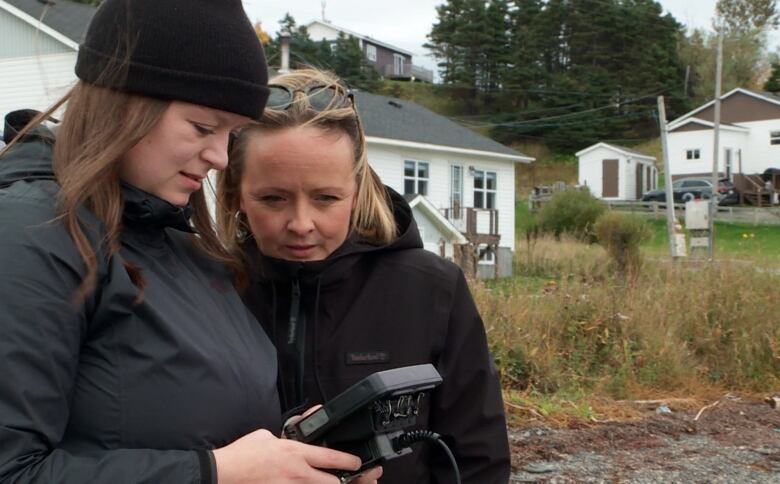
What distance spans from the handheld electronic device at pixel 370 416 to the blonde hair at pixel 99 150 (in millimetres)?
409

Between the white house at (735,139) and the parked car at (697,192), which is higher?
the white house at (735,139)

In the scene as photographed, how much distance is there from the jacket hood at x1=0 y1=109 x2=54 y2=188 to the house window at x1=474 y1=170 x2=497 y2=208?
29224 mm

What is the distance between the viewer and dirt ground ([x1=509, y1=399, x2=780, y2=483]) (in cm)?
555

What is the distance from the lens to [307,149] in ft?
6.92

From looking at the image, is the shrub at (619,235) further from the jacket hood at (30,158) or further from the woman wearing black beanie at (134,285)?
the jacket hood at (30,158)

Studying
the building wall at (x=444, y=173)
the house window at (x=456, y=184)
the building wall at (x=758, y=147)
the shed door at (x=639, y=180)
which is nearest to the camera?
the building wall at (x=444, y=173)

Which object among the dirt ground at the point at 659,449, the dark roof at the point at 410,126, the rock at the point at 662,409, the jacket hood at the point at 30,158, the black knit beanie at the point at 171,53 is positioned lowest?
the rock at the point at 662,409

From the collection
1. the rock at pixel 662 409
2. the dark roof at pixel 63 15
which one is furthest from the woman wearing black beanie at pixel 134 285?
the dark roof at pixel 63 15

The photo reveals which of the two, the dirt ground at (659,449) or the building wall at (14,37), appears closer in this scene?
the dirt ground at (659,449)

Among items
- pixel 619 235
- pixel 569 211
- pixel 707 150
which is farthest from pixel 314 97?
pixel 707 150

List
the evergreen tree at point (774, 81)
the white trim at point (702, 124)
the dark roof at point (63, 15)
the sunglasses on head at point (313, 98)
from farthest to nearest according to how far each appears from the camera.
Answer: the evergreen tree at point (774, 81) < the white trim at point (702, 124) < the dark roof at point (63, 15) < the sunglasses on head at point (313, 98)

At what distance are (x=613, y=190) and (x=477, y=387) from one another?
57373 mm

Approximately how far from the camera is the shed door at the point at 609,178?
57344mm

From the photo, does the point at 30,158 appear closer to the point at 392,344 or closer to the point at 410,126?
the point at 392,344
